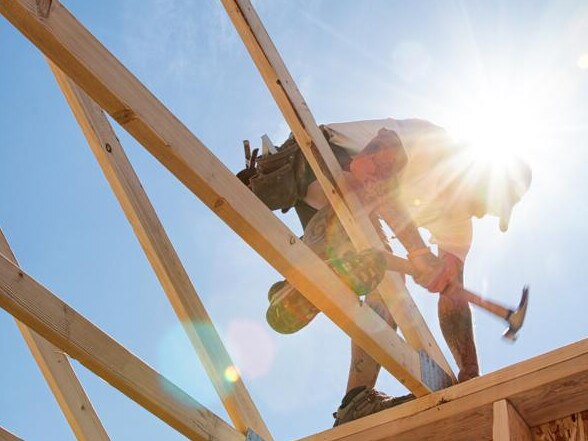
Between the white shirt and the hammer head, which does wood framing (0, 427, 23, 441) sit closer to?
the white shirt

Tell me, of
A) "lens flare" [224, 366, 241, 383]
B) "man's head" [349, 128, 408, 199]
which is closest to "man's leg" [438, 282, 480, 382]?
"man's head" [349, 128, 408, 199]

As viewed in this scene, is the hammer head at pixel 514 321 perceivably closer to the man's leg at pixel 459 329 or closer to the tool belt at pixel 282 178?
the man's leg at pixel 459 329

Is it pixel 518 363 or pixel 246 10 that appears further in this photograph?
pixel 246 10

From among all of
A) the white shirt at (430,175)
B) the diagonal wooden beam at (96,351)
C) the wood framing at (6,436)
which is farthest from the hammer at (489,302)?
the wood framing at (6,436)

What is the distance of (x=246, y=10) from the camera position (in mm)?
3230

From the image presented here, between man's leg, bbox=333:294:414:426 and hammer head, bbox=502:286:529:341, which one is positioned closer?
man's leg, bbox=333:294:414:426

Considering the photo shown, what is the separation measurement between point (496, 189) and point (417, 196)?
338mm

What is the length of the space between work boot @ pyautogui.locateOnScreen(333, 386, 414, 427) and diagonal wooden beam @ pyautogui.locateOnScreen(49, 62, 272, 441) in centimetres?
31

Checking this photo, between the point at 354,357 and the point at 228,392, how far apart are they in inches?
37.5

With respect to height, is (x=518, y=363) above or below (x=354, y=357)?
below

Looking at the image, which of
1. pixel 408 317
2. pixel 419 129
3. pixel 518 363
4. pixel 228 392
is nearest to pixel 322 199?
pixel 419 129

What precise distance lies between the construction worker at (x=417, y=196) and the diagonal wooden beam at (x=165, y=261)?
380 mm

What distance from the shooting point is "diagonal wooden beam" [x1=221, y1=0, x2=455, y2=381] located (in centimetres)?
316

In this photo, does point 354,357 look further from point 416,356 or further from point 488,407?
point 488,407
